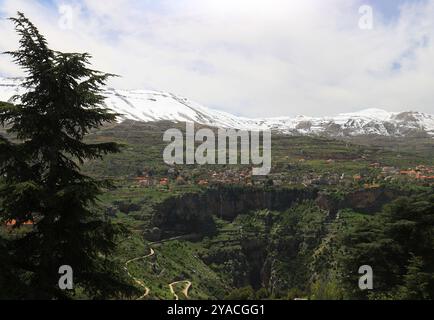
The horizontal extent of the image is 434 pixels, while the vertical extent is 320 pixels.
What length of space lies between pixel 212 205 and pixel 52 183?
94.4 metres

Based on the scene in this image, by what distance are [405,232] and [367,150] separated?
153m

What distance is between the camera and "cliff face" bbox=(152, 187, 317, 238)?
9231 cm

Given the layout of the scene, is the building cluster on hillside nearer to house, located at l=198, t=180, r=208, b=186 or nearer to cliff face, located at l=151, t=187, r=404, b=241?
cliff face, located at l=151, t=187, r=404, b=241

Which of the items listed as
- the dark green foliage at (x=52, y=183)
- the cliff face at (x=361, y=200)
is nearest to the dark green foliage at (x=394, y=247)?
the dark green foliage at (x=52, y=183)

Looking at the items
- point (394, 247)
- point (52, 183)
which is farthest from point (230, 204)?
point (52, 183)

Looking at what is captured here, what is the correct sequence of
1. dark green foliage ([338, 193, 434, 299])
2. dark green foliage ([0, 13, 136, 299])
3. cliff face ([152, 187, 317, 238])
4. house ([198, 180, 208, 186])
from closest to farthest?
dark green foliage ([0, 13, 136, 299]), dark green foliage ([338, 193, 434, 299]), cliff face ([152, 187, 317, 238]), house ([198, 180, 208, 186])

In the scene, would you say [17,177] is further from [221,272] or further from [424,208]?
[221,272]

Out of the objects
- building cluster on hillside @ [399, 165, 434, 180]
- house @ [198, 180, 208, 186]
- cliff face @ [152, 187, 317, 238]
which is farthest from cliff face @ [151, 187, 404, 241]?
building cluster on hillside @ [399, 165, 434, 180]

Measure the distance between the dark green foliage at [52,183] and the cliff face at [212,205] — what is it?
7702cm

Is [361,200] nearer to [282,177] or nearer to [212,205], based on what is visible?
[282,177]

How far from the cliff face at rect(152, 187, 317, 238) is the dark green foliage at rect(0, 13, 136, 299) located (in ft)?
253

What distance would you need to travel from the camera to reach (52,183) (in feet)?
39.0

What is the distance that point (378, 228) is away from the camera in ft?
98.5
